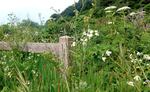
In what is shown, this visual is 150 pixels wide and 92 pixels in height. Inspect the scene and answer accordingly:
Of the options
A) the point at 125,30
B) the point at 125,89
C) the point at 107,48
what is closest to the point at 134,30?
the point at 125,30

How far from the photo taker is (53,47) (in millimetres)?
6312

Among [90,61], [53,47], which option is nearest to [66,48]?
[90,61]

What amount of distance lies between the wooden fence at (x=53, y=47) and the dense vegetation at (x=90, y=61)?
9 cm

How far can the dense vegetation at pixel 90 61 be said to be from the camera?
3.13 meters

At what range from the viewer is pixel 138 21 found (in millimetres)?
6926

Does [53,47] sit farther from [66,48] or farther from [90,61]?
[90,61]

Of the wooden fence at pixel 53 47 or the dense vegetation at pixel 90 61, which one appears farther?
the wooden fence at pixel 53 47

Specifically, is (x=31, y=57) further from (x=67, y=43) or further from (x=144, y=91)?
(x=144, y=91)

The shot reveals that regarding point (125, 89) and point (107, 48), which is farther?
point (107, 48)

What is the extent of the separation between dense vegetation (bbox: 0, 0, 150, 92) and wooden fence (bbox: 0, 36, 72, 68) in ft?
0.29

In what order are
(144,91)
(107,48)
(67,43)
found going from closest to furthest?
(144,91) < (107,48) < (67,43)

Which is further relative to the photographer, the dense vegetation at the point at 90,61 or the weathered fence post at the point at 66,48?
the weathered fence post at the point at 66,48

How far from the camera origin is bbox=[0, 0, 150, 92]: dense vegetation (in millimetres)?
3133

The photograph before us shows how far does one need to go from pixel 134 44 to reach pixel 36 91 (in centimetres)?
292
